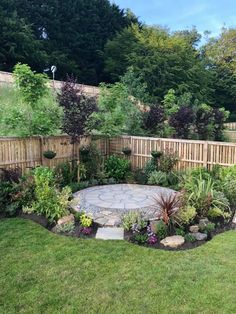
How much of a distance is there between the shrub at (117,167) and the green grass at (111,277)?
4522 mm

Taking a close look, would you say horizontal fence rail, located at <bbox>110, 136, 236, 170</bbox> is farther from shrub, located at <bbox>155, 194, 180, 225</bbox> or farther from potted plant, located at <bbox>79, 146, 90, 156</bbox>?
shrub, located at <bbox>155, 194, 180, 225</bbox>

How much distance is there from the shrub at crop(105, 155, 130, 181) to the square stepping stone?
13.2 feet

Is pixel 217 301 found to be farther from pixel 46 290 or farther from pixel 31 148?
pixel 31 148

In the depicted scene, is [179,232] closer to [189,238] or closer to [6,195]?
[189,238]

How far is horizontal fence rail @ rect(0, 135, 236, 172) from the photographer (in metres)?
7.89

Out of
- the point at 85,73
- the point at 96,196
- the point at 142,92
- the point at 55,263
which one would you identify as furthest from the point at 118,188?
the point at 85,73

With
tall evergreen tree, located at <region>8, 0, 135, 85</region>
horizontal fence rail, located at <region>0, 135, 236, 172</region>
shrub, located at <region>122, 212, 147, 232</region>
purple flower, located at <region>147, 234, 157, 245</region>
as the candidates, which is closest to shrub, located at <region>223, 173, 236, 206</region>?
horizontal fence rail, located at <region>0, 135, 236, 172</region>

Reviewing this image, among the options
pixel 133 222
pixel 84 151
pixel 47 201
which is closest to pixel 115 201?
pixel 133 222

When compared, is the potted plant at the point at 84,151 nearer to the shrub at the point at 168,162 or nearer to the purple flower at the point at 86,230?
the shrub at the point at 168,162

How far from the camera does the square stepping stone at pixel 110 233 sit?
5.31m

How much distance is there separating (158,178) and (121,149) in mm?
2194

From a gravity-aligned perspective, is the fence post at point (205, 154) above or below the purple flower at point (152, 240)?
above

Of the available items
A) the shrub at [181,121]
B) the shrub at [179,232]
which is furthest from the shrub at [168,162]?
the shrub at [179,232]

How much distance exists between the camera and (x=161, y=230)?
5305mm
